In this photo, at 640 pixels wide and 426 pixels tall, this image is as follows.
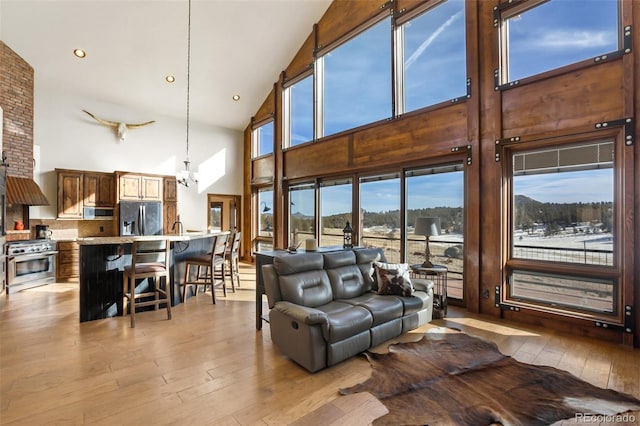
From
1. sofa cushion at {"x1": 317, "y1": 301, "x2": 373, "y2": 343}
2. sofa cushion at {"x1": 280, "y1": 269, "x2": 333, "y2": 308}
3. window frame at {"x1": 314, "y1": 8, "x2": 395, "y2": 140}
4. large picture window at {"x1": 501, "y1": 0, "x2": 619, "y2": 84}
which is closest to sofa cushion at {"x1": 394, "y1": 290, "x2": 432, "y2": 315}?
sofa cushion at {"x1": 317, "y1": 301, "x2": 373, "y2": 343}

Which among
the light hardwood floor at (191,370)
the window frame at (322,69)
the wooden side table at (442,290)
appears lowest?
the light hardwood floor at (191,370)

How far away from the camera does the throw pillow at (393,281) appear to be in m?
3.60

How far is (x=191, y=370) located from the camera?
2742 mm

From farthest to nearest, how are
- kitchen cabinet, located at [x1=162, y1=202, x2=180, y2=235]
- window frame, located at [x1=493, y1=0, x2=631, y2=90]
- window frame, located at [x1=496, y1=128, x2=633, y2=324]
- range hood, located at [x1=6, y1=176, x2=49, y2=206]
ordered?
kitchen cabinet, located at [x1=162, y1=202, x2=180, y2=235]
range hood, located at [x1=6, y1=176, x2=49, y2=206]
window frame, located at [x1=493, y1=0, x2=631, y2=90]
window frame, located at [x1=496, y1=128, x2=633, y2=324]

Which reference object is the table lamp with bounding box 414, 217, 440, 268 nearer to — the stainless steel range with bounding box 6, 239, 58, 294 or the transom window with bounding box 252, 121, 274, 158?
the transom window with bounding box 252, 121, 274, 158

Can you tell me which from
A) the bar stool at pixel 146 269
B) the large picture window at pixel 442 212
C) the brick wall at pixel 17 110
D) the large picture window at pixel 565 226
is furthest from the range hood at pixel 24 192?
the large picture window at pixel 565 226

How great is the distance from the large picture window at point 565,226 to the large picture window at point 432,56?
1512 mm

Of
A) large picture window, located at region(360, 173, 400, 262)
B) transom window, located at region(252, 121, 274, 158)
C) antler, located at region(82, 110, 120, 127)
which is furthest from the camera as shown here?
transom window, located at region(252, 121, 274, 158)

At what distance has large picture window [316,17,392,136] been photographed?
18.1 ft

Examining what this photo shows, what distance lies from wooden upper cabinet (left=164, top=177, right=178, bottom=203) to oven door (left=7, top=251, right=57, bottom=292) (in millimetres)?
2499

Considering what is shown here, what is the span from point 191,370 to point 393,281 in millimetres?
2350

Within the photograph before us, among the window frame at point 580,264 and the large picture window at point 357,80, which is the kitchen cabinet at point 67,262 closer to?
the large picture window at point 357,80

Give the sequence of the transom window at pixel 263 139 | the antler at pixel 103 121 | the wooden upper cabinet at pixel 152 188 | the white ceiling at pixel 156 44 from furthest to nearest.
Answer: the transom window at pixel 263 139
the wooden upper cabinet at pixel 152 188
the antler at pixel 103 121
the white ceiling at pixel 156 44

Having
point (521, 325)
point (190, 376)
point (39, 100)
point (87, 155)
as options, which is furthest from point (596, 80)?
point (39, 100)
